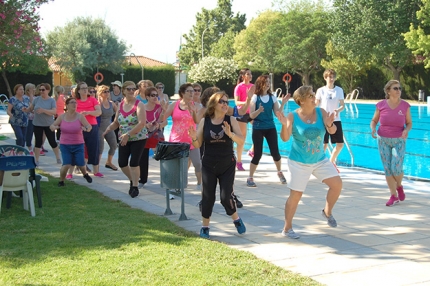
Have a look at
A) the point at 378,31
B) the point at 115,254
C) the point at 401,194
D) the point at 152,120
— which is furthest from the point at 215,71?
the point at 115,254

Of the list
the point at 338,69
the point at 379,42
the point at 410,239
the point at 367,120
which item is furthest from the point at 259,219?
the point at 338,69

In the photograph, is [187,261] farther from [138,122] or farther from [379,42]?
[379,42]

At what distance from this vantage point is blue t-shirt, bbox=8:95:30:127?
12.6m

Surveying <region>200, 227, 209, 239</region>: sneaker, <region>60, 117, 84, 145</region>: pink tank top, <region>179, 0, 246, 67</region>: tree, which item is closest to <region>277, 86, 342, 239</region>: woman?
<region>200, 227, 209, 239</region>: sneaker

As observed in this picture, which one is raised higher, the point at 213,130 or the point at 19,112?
the point at 19,112

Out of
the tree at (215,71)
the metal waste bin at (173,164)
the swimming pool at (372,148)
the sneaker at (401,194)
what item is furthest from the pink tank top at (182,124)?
the tree at (215,71)

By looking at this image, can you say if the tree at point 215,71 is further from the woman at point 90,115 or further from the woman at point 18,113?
the woman at point 90,115

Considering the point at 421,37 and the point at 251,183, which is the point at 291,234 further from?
the point at 421,37

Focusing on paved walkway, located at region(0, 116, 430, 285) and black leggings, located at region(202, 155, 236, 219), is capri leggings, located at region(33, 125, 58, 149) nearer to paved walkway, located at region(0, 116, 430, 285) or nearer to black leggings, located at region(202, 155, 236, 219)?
paved walkway, located at region(0, 116, 430, 285)

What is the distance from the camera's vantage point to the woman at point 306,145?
6.29m

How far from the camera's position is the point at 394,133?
8.14 meters

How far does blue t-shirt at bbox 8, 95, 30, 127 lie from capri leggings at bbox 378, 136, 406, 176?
7.99m

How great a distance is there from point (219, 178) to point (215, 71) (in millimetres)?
49881

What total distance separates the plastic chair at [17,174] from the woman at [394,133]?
4.91 m
